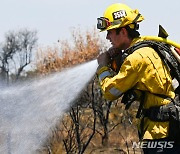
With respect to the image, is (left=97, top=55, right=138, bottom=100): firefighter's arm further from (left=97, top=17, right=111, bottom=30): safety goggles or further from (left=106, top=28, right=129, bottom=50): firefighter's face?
(left=97, top=17, right=111, bottom=30): safety goggles

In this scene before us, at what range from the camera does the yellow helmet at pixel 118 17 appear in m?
4.13

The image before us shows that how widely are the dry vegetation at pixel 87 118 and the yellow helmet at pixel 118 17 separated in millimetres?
8322

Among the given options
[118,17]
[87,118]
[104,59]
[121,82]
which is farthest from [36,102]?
[87,118]

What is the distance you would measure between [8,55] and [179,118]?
38277 mm

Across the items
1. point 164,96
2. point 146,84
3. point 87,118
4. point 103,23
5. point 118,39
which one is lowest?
point 87,118

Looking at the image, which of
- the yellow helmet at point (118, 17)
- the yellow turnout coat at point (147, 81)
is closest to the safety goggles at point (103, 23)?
the yellow helmet at point (118, 17)

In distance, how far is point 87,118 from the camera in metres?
17.2

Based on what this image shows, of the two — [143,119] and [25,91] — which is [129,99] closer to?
[143,119]

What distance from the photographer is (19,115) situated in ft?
21.9

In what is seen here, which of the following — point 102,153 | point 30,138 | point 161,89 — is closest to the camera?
point 161,89

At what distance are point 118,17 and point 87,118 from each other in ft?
43.2

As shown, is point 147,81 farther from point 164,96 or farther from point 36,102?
point 36,102

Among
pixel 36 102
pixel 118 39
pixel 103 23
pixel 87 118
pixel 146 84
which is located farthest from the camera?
pixel 87 118

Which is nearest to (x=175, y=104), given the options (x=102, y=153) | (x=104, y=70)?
(x=104, y=70)
